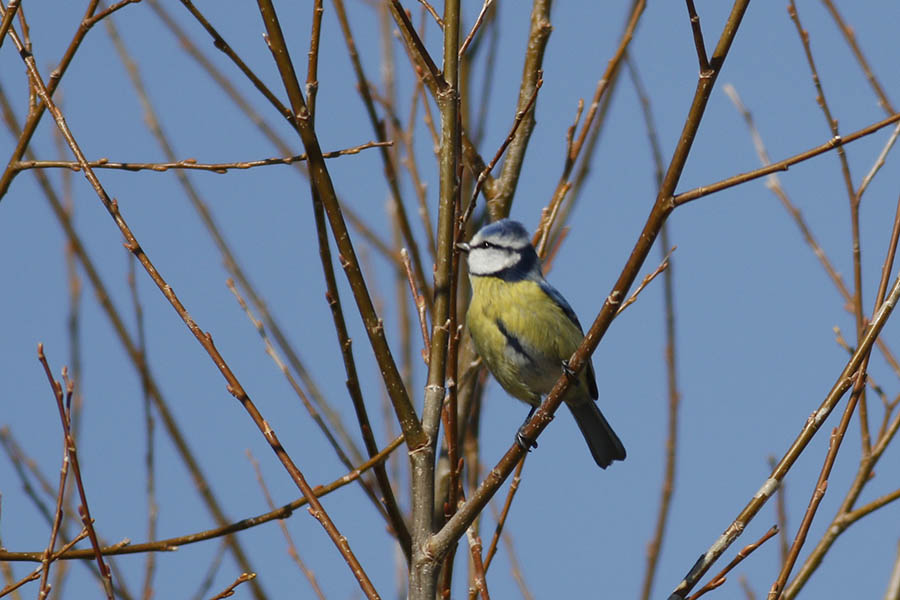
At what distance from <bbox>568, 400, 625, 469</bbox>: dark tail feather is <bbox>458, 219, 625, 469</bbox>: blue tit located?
1.00 feet

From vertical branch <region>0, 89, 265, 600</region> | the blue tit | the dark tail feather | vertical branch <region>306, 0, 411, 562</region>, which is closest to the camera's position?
vertical branch <region>306, 0, 411, 562</region>

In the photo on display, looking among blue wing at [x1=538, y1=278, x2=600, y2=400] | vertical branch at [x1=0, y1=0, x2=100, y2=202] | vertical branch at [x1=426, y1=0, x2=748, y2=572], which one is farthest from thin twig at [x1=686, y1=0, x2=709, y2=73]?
blue wing at [x1=538, y1=278, x2=600, y2=400]

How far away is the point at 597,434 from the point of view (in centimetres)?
464

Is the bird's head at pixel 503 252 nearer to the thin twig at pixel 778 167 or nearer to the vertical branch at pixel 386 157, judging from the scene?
the vertical branch at pixel 386 157

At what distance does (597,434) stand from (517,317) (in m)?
0.81

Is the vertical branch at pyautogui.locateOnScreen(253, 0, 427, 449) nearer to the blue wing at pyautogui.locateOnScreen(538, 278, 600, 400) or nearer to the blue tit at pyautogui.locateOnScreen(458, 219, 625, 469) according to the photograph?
the blue tit at pyautogui.locateOnScreen(458, 219, 625, 469)

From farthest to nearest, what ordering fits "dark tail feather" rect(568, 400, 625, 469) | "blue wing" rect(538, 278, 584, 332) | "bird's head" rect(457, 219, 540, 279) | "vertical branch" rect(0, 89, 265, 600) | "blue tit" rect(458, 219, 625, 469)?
"dark tail feather" rect(568, 400, 625, 469)
"blue wing" rect(538, 278, 584, 332)
"blue tit" rect(458, 219, 625, 469)
"bird's head" rect(457, 219, 540, 279)
"vertical branch" rect(0, 89, 265, 600)

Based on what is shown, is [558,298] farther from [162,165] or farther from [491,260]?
[162,165]

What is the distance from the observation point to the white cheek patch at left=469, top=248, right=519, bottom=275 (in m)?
4.20

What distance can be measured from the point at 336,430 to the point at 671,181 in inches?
79.2

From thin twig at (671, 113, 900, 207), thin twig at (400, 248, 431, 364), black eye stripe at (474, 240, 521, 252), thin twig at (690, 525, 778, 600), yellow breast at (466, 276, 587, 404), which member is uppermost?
black eye stripe at (474, 240, 521, 252)

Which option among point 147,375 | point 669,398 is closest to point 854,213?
point 669,398

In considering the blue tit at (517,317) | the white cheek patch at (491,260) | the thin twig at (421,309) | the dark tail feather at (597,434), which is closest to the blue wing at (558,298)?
the blue tit at (517,317)

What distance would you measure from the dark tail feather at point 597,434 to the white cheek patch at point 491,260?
2.63 feet
